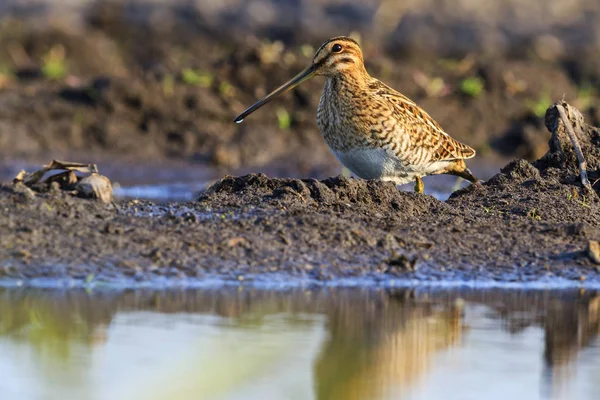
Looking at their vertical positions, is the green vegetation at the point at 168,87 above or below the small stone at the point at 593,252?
above

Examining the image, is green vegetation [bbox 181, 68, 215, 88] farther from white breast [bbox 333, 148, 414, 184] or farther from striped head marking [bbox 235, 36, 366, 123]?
white breast [bbox 333, 148, 414, 184]

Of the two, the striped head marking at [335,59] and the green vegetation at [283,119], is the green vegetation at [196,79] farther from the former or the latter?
the striped head marking at [335,59]

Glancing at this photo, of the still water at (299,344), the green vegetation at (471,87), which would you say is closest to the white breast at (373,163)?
the still water at (299,344)

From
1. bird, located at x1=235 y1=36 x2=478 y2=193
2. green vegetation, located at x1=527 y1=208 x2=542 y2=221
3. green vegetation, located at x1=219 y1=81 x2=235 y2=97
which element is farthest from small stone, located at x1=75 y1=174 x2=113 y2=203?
green vegetation, located at x1=219 y1=81 x2=235 y2=97

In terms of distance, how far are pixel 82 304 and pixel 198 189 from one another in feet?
20.9

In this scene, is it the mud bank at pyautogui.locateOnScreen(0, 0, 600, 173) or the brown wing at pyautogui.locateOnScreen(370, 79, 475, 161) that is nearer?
the brown wing at pyautogui.locateOnScreen(370, 79, 475, 161)

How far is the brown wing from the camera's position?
8.90 metres

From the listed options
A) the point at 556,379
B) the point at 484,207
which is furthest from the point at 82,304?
the point at 484,207

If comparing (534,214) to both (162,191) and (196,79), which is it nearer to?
(162,191)

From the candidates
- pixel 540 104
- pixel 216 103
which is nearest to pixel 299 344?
pixel 216 103

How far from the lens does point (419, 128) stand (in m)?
8.99

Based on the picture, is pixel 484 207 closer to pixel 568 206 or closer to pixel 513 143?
pixel 568 206

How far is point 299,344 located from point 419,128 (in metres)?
4.03

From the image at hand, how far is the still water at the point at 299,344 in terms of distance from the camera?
468cm
